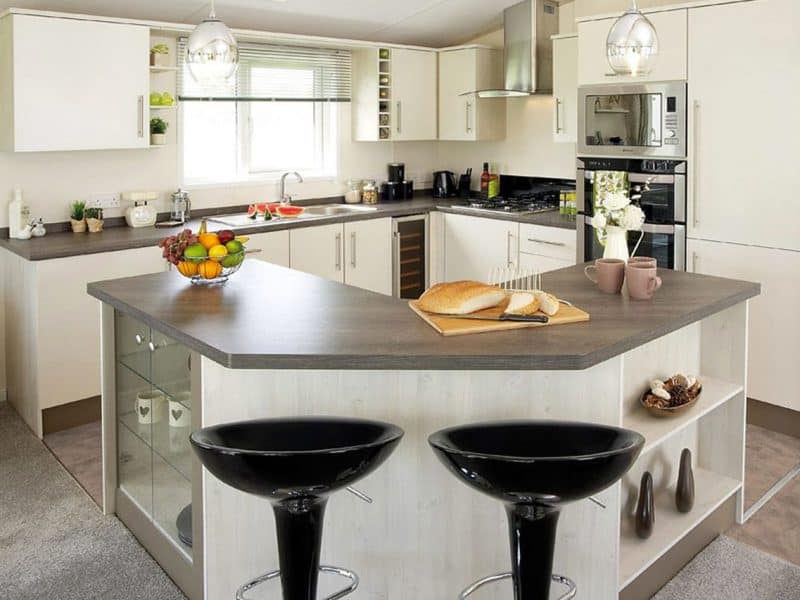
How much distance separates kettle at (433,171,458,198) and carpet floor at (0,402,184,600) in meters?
3.52

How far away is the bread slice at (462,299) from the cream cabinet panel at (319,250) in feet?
8.62

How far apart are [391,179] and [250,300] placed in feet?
11.7

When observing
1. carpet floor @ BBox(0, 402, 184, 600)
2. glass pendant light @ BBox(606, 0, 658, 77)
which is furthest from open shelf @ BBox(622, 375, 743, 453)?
carpet floor @ BBox(0, 402, 184, 600)

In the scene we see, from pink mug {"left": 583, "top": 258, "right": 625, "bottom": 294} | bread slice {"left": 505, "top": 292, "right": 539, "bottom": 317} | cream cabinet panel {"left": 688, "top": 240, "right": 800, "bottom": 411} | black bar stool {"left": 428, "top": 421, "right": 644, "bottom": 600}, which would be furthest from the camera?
cream cabinet panel {"left": 688, "top": 240, "right": 800, "bottom": 411}

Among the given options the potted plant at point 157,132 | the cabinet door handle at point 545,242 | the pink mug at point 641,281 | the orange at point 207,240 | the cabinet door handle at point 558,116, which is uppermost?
the cabinet door handle at point 558,116

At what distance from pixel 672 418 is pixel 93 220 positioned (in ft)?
10.9

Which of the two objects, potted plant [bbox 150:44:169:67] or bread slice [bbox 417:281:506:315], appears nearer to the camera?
bread slice [bbox 417:281:506:315]

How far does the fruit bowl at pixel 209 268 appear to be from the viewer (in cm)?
323

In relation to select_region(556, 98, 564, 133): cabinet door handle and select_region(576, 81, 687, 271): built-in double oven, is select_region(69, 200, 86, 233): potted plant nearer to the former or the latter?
select_region(576, 81, 687, 271): built-in double oven

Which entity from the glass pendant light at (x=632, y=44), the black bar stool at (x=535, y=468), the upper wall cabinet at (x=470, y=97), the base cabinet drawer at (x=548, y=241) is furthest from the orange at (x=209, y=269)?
the upper wall cabinet at (x=470, y=97)

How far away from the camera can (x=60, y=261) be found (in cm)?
433

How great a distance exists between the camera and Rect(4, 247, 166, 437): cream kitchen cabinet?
4.33 metres

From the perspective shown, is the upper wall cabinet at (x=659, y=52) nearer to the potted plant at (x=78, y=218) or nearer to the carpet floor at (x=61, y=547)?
the potted plant at (x=78, y=218)

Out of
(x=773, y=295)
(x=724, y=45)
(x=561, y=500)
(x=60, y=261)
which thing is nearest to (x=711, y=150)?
(x=724, y=45)
